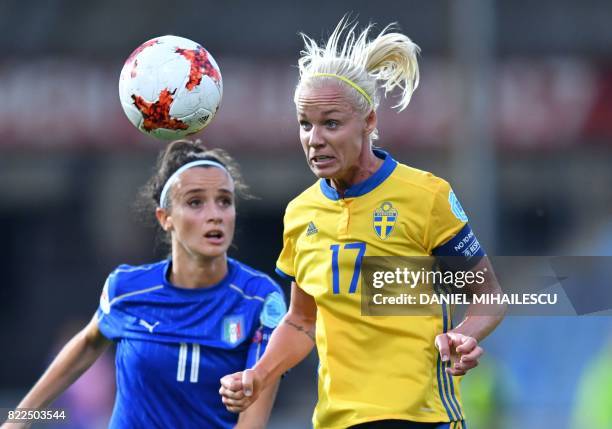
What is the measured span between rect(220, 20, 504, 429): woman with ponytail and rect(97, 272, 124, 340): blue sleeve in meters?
1.10

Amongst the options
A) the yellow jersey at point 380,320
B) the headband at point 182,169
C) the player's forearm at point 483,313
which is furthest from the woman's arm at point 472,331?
the headband at point 182,169

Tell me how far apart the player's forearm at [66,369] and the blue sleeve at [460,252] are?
2008 mm

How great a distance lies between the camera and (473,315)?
17.5 feet

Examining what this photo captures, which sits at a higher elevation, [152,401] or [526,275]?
[526,275]

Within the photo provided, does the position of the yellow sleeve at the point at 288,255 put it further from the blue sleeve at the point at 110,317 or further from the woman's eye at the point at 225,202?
the blue sleeve at the point at 110,317

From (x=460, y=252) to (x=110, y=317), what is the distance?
197 cm

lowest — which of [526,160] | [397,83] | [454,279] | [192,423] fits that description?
[192,423]

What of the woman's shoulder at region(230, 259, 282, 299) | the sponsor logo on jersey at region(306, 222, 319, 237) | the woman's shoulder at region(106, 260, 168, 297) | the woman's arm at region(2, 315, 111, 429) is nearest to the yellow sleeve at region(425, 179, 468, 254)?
the sponsor logo on jersey at region(306, 222, 319, 237)

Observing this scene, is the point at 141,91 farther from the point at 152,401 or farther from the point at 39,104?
the point at 39,104

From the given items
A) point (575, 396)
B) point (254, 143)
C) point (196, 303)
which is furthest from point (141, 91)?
point (254, 143)

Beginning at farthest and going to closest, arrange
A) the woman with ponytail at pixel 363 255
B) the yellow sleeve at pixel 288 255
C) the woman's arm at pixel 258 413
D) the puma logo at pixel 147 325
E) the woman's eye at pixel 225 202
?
1. the woman's eye at pixel 225 202
2. the puma logo at pixel 147 325
3. the woman's arm at pixel 258 413
4. the yellow sleeve at pixel 288 255
5. the woman with ponytail at pixel 363 255

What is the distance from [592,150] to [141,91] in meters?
14.0

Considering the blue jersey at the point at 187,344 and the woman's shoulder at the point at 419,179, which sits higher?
the woman's shoulder at the point at 419,179

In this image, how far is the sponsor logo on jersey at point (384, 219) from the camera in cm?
545
